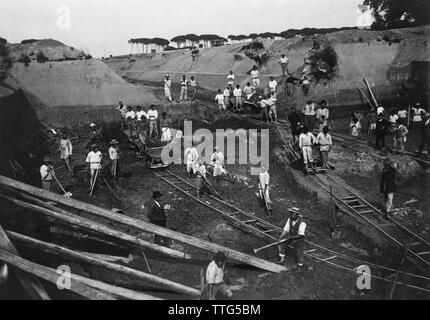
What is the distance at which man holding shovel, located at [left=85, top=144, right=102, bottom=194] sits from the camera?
13.2 metres

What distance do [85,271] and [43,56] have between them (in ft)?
60.5

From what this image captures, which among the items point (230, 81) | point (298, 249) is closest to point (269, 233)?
point (298, 249)

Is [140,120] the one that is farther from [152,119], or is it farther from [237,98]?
[237,98]

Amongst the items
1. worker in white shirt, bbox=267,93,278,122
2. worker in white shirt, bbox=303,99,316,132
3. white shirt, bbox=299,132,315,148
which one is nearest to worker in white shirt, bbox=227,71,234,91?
worker in white shirt, bbox=267,93,278,122

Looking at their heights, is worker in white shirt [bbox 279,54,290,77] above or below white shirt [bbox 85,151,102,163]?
above

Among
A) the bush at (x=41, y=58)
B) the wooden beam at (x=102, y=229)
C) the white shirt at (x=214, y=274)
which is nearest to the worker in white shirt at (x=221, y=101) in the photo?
the bush at (x=41, y=58)

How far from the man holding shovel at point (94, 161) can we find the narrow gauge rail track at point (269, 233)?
2470 millimetres

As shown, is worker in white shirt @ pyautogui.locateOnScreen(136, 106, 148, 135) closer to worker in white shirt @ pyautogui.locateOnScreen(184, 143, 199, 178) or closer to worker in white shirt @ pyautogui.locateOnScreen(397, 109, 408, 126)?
worker in white shirt @ pyautogui.locateOnScreen(184, 143, 199, 178)

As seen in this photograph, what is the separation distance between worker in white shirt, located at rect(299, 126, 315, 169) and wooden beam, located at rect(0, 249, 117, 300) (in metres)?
8.90

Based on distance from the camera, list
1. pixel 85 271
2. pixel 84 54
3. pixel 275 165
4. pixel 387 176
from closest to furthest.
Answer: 1. pixel 85 271
2. pixel 387 176
3. pixel 275 165
4. pixel 84 54
